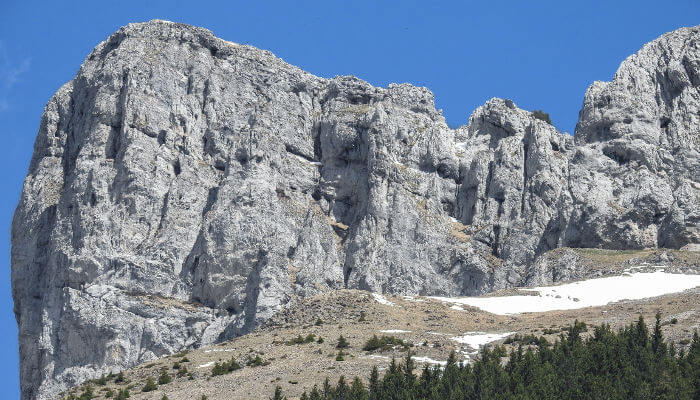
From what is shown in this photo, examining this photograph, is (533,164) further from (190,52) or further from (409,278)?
(190,52)

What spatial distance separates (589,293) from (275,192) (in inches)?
1615

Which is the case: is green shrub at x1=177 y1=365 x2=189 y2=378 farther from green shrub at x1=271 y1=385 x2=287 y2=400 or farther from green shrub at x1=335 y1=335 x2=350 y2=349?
green shrub at x1=271 y1=385 x2=287 y2=400

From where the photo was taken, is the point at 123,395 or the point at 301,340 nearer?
the point at 123,395

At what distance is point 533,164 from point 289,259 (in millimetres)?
33886

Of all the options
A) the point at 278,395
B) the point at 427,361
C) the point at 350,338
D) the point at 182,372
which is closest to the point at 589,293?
the point at 350,338

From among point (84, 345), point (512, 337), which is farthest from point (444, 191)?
point (512, 337)

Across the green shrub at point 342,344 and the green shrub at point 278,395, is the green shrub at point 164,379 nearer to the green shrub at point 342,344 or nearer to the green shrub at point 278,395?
the green shrub at point 278,395

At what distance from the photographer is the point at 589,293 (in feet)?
364

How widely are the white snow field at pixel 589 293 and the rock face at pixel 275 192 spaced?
14267mm

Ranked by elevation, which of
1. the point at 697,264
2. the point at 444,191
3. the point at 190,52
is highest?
the point at 190,52

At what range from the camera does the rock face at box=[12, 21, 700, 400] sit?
124375 mm

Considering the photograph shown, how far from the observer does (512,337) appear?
9062 cm

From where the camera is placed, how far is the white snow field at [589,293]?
107 meters

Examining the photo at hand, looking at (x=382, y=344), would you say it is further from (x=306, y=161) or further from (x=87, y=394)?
(x=306, y=161)
